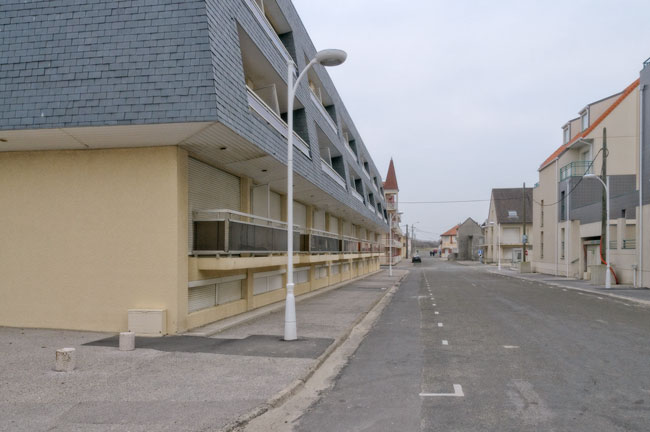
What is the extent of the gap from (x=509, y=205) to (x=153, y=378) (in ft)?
267

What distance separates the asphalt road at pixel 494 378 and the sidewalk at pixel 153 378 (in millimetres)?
878

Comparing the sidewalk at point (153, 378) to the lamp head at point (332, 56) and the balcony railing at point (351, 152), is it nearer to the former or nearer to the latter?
the lamp head at point (332, 56)

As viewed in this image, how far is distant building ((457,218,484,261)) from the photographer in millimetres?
106500

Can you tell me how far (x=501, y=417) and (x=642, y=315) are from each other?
479 inches

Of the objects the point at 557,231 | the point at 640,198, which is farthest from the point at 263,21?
the point at 557,231

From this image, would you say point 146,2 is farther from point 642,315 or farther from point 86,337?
point 642,315

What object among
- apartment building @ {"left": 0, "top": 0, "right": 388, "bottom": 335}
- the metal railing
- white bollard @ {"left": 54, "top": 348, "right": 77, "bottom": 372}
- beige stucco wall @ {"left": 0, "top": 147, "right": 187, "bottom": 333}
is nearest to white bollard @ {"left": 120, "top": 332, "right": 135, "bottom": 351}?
white bollard @ {"left": 54, "top": 348, "right": 77, "bottom": 372}

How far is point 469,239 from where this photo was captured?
108 metres

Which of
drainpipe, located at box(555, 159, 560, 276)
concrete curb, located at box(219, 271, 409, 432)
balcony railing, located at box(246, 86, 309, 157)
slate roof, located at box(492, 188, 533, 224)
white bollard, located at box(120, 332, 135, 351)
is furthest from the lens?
→ slate roof, located at box(492, 188, 533, 224)

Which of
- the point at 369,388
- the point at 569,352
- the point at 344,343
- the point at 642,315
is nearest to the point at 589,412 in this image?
the point at 369,388

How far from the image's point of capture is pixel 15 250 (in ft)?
37.5

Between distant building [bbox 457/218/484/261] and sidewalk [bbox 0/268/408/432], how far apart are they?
327 feet

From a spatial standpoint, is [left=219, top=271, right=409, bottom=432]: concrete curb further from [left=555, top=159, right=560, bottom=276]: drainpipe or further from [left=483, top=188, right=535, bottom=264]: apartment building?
[left=483, top=188, right=535, bottom=264]: apartment building

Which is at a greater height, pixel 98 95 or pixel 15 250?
pixel 98 95
